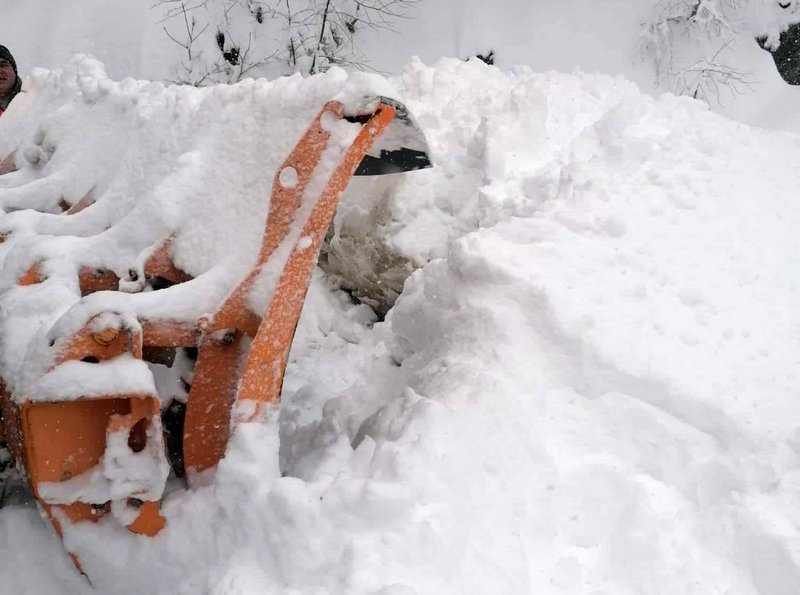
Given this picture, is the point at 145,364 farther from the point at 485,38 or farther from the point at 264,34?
the point at 485,38

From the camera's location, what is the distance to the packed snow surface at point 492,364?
146cm

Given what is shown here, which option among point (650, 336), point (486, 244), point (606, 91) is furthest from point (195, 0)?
point (650, 336)

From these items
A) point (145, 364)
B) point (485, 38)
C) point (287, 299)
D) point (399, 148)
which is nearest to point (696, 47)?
point (485, 38)

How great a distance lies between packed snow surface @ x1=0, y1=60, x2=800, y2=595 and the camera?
1457 mm

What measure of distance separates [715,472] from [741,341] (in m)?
0.54

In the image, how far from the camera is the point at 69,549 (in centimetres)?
169

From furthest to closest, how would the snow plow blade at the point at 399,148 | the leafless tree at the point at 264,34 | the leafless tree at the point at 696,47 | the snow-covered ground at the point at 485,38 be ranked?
the leafless tree at the point at 696,47 → the snow-covered ground at the point at 485,38 → the leafless tree at the point at 264,34 → the snow plow blade at the point at 399,148

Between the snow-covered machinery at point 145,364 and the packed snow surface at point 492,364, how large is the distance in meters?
0.08

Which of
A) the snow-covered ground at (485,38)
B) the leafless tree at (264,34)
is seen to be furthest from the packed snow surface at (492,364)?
the snow-covered ground at (485,38)

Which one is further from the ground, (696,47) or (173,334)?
(696,47)

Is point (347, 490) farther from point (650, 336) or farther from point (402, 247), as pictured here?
point (402, 247)

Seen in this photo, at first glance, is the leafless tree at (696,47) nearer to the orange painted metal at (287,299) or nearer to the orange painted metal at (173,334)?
the orange painted metal at (287,299)

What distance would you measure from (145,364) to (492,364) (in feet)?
3.16

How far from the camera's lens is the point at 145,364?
1.63 m
